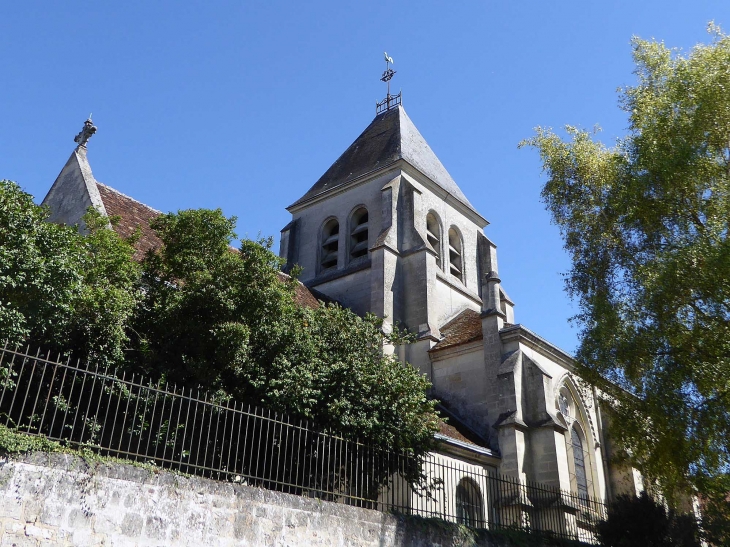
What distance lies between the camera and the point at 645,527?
1341cm

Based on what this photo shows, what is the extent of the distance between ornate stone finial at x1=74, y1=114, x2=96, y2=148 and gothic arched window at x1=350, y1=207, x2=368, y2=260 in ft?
34.3

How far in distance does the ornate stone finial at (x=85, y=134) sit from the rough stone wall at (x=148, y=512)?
11639 mm

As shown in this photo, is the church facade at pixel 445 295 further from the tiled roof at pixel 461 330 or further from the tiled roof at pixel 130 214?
the tiled roof at pixel 130 214

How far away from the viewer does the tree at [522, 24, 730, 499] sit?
1060 centimetres

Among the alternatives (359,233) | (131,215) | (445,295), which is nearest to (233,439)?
(131,215)

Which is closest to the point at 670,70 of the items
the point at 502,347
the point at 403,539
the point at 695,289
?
the point at 695,289

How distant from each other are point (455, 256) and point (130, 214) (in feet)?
42.7

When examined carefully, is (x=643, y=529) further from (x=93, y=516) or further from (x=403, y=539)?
(x=93, y=516)

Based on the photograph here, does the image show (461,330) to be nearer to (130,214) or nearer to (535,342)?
(535,342)

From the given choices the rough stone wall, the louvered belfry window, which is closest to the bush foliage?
the rough stone wall

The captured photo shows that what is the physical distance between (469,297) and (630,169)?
12.8 metres

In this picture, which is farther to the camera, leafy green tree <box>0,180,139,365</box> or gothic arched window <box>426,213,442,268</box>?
gothic arched window <box>426,213,442,268</box>

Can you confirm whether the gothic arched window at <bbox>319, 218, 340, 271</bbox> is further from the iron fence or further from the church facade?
the iron fence

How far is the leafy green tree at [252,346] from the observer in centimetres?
1116
